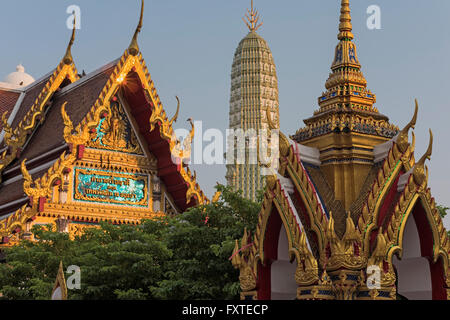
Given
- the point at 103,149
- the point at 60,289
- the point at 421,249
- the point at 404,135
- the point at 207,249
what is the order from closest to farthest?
the point at 404,135
the point at 421,249
the point at 60,289
the point at 207,249
the point at 103,149

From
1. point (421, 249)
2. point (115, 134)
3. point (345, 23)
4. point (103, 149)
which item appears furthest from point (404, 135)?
point (115, 134)

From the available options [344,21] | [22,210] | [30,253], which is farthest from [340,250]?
[22,210]

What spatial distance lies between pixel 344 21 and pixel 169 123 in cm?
1236

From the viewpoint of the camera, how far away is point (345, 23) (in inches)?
305

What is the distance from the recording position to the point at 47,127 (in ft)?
69.7

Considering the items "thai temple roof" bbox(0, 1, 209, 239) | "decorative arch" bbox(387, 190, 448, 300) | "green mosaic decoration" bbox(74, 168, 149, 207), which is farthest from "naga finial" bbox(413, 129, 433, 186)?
"green mosaic decoration" bbox(74, 168, 149, 207)

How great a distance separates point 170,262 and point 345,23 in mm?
4772

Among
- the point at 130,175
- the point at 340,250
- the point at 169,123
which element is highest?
the point at 169,123

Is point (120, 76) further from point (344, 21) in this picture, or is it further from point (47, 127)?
point (344, 21)

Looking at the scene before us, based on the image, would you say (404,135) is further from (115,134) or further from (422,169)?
(115,134)

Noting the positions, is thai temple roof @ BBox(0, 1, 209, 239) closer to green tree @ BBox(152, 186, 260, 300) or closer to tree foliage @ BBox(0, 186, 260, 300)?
tree foliage @ BBox(0, 186, 260, 300)

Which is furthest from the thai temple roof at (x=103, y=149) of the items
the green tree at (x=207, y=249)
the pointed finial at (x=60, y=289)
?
the pointed finial at (x=60, y=289)

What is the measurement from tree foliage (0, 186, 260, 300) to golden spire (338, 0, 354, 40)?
302 cm
